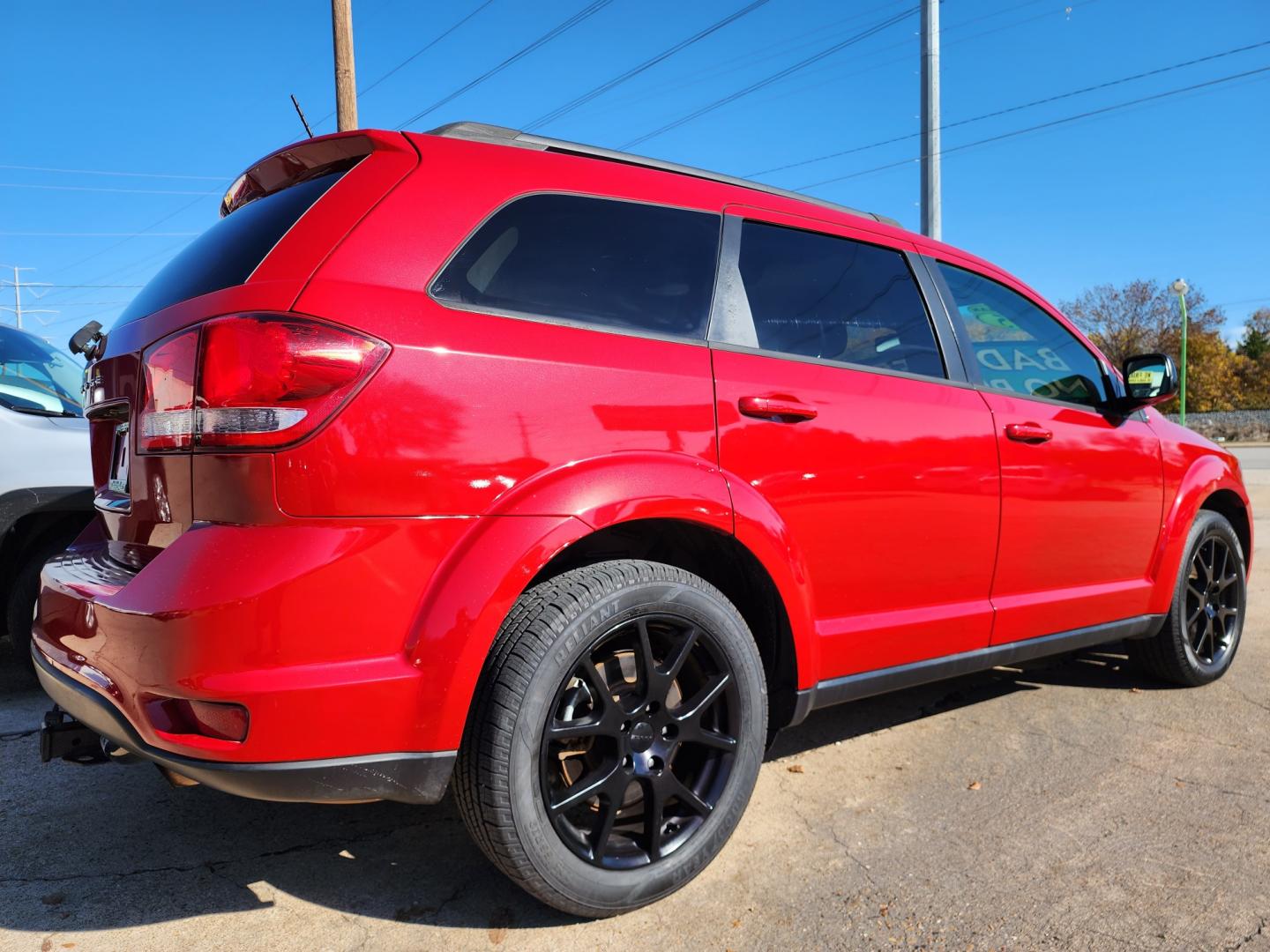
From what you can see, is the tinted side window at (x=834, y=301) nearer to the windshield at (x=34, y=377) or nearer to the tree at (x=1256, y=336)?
the windshield at (x=34, y=377)

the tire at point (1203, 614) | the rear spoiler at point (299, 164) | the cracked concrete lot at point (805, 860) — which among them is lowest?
the cracked concrete lot at point (805, 860)

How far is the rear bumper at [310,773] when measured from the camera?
192cm

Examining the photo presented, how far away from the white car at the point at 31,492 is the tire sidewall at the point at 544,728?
2713 mm

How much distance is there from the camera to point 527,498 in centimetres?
210

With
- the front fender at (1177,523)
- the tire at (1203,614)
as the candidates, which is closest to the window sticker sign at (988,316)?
the front fender at (1177,523)

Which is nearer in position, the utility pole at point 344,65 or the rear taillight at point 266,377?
the rear taillight at point 266,377

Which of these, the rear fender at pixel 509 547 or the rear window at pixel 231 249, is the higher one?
the rear window at pixel 231 249

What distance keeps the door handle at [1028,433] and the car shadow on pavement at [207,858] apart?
1.37 metres

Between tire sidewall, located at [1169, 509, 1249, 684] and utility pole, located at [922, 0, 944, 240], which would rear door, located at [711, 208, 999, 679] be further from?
utility pole, located at [922, 0, 944, 240]

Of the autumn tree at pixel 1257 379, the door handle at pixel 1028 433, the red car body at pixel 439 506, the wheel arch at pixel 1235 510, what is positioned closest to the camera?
the red car body at pixel 439 506

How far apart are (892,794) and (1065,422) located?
1509 millimetres

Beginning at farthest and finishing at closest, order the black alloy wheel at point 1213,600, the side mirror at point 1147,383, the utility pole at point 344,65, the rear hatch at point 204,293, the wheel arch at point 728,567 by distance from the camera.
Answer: the utility pole at point 344,65
the black alloy wheel at point 1213,600
the side mirror at point 1147,383
the wheel arch at point 728,567
the rear hatch at point 204,293

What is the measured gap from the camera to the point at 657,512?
2.29m

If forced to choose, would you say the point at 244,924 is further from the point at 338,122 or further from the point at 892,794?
the point at 338,122
